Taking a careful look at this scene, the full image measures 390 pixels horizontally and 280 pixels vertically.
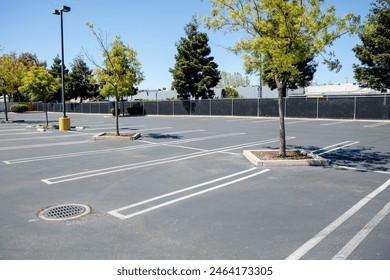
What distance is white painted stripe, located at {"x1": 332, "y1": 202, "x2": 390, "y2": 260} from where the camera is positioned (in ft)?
13.5

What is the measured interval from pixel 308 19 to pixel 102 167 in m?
7.29

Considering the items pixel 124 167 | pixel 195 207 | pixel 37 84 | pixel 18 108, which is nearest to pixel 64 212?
pixel 195 207

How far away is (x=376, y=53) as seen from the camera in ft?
114

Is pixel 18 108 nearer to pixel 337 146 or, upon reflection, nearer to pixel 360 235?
pixel 337 146

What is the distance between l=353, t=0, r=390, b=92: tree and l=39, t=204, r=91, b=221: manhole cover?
34.8 metres

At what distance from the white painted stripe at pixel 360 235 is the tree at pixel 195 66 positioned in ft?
128

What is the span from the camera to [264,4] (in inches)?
371

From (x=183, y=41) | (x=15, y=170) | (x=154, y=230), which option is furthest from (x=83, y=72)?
(x=154, y=230)

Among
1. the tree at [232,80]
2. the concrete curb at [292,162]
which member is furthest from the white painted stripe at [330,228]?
the tree at [232,80]

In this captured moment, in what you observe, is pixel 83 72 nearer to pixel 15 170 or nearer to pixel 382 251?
pixel 15 170

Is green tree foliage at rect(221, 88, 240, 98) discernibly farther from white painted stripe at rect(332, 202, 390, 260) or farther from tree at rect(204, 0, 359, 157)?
white painted stripe at rect(332, 202, 390, 260)

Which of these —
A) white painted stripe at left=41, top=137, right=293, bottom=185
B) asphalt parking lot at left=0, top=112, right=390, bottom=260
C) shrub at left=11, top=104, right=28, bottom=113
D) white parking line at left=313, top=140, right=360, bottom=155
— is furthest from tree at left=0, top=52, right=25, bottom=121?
shrub at left=11, top=104, right=28, bottom=113

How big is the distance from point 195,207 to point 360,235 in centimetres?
270

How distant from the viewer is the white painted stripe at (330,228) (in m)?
4.14
